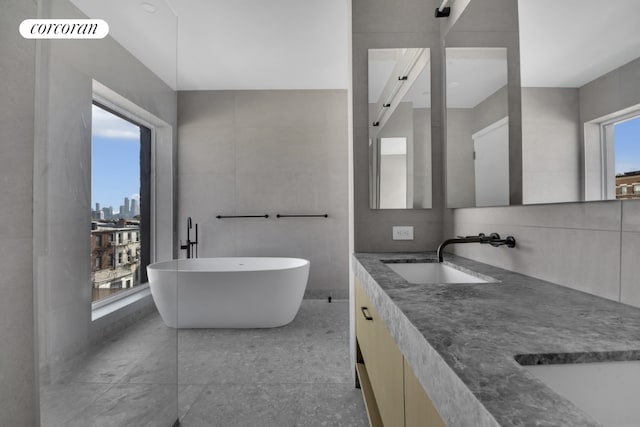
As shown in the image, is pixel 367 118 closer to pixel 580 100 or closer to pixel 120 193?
pixel 580 100

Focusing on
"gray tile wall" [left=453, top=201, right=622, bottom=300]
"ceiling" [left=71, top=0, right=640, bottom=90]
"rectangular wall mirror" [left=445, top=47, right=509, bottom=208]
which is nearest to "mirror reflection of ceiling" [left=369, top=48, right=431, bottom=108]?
"rectangular wall mirror" [left=445, top=47, right=509, bottom=208]

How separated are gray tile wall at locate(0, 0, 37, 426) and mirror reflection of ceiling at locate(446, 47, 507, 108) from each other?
176 cm

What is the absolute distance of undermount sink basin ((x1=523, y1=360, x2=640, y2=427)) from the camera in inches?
18.3

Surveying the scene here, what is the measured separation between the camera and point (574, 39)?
33.9 inches

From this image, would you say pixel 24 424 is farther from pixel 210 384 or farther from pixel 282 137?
pixel 282 137

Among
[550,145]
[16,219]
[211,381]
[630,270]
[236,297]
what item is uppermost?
[550,145]

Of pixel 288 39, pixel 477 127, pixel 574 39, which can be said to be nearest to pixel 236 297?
pixel 477 127

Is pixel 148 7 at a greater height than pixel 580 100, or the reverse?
pixel 148 7

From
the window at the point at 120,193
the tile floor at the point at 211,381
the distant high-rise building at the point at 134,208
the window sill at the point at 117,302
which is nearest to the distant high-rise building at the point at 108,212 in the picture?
the window at the point at 120,193

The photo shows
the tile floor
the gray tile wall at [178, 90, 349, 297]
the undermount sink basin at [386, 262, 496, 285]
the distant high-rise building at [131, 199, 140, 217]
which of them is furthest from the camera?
the gray tile wall at [178, 90, 349, 297]

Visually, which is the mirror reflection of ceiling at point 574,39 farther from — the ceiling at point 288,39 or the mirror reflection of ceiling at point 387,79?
the mirror reflection of ceiling at point 387,79

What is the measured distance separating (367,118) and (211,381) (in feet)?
6.32

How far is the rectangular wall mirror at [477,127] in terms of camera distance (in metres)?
1.25

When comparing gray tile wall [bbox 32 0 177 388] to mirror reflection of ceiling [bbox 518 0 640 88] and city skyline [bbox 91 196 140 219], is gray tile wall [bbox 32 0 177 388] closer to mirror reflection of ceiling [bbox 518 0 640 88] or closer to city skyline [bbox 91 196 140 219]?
city skyline [bbox 91 196 140 219]
